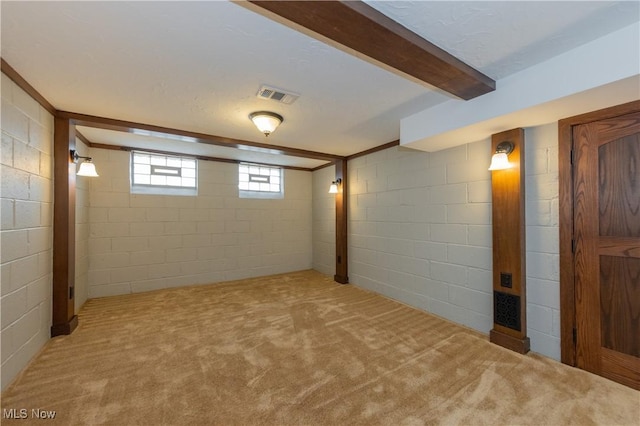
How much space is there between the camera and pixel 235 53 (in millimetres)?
1649

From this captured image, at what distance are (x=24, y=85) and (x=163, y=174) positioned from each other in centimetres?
222

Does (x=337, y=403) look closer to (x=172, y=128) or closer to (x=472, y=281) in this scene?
(x=472, y=281)

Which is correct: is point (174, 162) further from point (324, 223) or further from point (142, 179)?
point (324, 223)

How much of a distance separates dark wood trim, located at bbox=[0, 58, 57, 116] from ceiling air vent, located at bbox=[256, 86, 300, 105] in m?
1.67

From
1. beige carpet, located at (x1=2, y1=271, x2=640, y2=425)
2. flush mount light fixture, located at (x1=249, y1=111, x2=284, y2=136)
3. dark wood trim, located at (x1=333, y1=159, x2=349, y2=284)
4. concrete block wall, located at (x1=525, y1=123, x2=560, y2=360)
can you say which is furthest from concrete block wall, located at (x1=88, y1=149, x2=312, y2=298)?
concrete block wall, located at (x1=525, y1=123, x2=560, y2=360)

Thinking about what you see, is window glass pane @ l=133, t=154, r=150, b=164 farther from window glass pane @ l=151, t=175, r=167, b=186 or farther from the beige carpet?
the beige carpet

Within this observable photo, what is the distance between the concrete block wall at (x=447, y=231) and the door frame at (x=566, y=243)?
5cm

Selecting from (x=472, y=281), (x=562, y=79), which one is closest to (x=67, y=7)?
(x=562, y=79)

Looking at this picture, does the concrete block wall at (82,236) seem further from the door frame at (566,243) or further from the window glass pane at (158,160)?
the door frame at (566,243)

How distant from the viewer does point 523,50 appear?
161cm

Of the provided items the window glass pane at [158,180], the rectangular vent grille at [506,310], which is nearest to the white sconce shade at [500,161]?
the rectangular vent grille at [506,310]

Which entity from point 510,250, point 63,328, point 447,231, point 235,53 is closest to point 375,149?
point 447,231

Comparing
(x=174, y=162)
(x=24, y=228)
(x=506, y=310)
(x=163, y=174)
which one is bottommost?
(x=506, y=310)

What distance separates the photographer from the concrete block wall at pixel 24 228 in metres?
1.77
